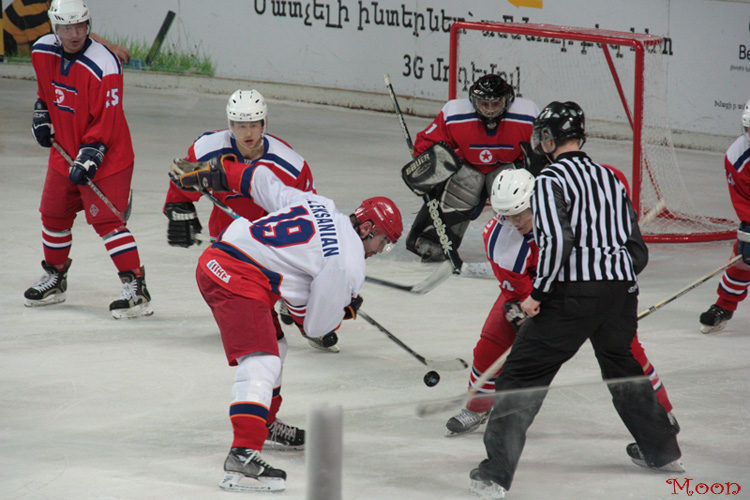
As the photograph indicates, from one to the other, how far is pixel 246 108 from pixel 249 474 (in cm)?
172

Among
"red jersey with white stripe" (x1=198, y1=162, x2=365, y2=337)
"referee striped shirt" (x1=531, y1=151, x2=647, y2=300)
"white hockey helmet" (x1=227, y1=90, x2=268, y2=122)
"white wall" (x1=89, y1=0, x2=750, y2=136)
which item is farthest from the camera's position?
"white wall" (x1=89, y1=0, x2=750, y2=136)

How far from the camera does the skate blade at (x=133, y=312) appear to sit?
15.1ft

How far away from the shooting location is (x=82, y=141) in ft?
15.0

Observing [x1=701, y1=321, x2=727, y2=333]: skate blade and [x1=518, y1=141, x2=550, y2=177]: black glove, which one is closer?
[x1=701, y1=321, x2=727, y2=333]: skate blade

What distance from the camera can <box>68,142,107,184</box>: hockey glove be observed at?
4449mm

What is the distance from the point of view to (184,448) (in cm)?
316

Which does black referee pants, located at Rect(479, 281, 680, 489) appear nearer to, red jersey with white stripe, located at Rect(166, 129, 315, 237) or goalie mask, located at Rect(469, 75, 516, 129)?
red jersey with white stripe, located at Rect(166, 129, 315, 237)

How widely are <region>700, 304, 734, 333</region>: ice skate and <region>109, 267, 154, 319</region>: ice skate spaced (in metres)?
2.51

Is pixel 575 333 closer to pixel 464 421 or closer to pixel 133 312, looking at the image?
pixel 464 421

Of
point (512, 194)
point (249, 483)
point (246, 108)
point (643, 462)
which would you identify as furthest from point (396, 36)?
point (643, 462)

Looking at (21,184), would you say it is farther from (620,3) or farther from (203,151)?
(620,3)

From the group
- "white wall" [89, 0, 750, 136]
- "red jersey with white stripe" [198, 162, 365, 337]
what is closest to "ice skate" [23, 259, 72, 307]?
"red jersey with white stripe" [198, 162, 365, 337]

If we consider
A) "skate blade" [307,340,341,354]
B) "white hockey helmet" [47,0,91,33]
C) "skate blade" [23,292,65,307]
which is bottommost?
"skate blade" [307,340,341,354]

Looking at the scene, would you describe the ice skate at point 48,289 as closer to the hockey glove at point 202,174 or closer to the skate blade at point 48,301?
the skate blade at point 48,301
